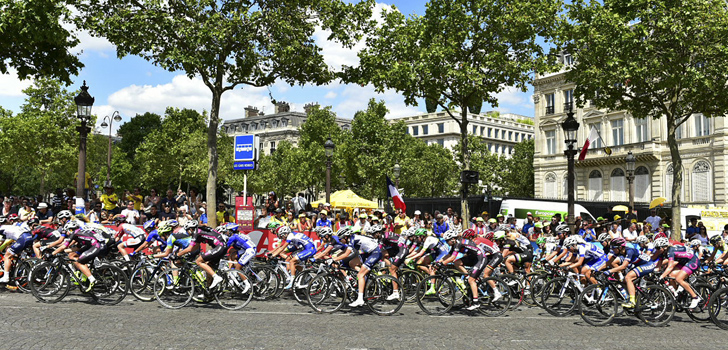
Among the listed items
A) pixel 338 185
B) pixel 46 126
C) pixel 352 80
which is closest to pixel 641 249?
pixel 352 80

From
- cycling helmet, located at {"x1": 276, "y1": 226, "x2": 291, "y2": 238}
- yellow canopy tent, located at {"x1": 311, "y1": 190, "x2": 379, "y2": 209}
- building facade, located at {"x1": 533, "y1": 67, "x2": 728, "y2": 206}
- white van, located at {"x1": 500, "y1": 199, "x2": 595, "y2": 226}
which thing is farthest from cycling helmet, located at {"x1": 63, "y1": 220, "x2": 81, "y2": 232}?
building facade, located at {"x1": 533, "y1": 67, "x2": 728, "y2": 206}

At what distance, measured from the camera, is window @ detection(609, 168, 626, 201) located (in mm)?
47275

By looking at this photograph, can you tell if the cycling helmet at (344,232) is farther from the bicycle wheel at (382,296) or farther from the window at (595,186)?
the window at (595,186)

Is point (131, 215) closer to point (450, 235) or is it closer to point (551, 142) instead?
point (450, 235)

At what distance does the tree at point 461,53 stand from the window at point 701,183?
26.1m

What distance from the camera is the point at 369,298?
38.3ft

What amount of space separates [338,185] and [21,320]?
5110 centimetres

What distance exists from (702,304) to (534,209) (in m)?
19.5

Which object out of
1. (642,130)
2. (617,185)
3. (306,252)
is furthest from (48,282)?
(642,130)

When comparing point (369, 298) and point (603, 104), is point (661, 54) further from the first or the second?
point (369, 298)

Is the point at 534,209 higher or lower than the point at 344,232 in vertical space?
higher

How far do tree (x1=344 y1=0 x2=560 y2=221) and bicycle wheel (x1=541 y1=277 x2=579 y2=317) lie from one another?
29.1 ft

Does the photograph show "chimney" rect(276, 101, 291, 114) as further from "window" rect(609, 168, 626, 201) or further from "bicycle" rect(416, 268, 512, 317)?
"bicycle" rect(416, 268, 512, 317)

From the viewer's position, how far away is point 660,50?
67.9ft
